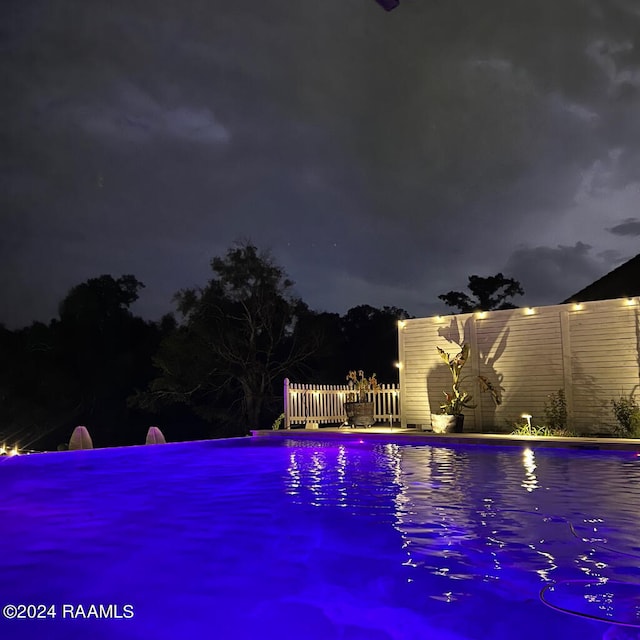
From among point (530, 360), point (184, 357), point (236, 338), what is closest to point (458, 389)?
point (530, 360)

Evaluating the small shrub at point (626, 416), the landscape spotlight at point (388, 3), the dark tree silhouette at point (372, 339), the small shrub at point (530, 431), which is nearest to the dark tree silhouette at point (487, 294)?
the dark tree silhouette at point (372, 339)

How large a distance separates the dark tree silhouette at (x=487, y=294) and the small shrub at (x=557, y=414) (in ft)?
44.3

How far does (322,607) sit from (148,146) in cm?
3031

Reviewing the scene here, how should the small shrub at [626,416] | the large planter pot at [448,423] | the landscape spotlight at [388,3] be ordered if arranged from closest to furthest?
the landscape spotlight at [388,3] → the small shrub at [626,416] → the large planter pot at [448,423]

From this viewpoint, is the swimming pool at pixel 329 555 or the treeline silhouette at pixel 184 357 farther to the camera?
the treeline silhouette at pixel 184 357

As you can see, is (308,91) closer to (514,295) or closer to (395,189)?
(395,189)

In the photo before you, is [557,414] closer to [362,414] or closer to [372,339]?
[362,414]

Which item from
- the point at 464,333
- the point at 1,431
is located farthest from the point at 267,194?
the point at 464,333

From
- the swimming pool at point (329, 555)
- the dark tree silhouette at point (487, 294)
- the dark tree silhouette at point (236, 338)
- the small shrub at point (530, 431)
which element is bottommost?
the swimming pool at point (329, 555)

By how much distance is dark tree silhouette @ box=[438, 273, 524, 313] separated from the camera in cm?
2488

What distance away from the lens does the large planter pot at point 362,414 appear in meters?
13.8

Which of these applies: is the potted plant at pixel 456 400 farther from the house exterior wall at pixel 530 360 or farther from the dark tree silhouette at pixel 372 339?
the dark tree silhouette at pixel 372 339

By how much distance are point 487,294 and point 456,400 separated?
45.1 ft

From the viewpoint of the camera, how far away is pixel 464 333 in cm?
1302
